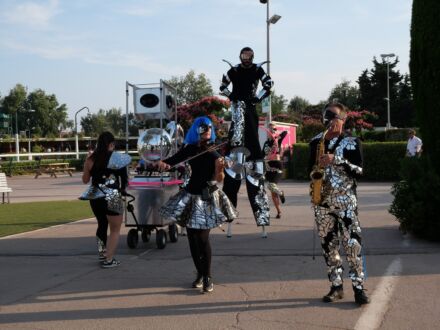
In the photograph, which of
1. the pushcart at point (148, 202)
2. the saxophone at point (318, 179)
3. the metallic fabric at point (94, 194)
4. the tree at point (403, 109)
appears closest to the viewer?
the saxophone at point (318, 179)

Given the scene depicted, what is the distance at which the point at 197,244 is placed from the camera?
6.27 meters

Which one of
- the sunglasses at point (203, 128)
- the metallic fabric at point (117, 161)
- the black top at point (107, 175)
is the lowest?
the black top at point (107, 175)

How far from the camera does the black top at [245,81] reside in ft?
30.1

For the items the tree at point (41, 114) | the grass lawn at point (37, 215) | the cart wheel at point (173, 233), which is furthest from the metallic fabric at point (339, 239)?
the tree at point (41, 114)

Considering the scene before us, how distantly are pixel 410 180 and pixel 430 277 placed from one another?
2486mm

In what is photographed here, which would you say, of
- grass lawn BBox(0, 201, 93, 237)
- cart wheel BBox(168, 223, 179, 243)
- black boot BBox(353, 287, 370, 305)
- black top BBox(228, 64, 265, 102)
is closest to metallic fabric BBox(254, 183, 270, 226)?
cart wheel BBox(168, 223, 179, 243)

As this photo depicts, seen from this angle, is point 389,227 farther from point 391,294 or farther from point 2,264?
point 2,264

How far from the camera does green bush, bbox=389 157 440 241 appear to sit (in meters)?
8.22

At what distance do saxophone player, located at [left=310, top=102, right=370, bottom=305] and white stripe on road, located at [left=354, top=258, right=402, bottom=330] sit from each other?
150mm

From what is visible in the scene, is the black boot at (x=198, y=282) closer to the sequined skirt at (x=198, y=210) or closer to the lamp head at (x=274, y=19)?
the sequined skirt at (x=198, y=210)

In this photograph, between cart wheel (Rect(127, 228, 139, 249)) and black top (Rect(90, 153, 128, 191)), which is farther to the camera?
cart wheel (Rect(127, 228, 139, 249))

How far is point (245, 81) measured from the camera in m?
9.16

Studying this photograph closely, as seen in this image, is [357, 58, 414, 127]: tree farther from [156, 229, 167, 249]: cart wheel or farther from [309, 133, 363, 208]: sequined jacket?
[309, 133, 363, 208]: sequined jacket

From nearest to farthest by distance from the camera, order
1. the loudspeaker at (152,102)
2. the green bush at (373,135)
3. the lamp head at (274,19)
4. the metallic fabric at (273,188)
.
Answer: the loudspeaker at (152,102) → the metallic fabric at (273,188) → the lamp head at (274,19) → the green bush at (373,135)
